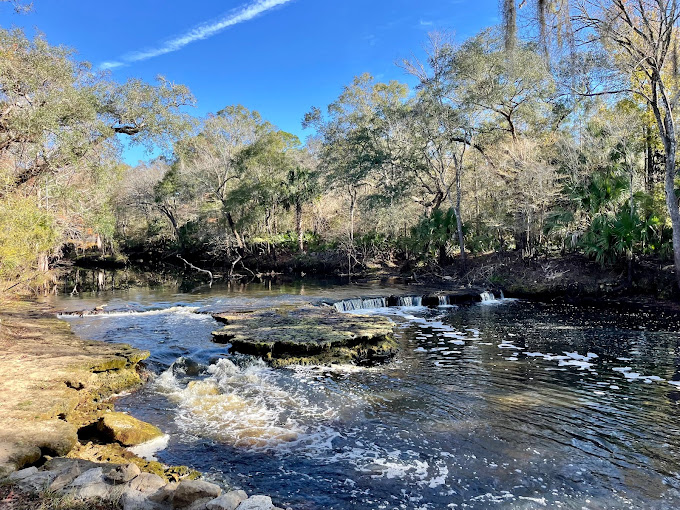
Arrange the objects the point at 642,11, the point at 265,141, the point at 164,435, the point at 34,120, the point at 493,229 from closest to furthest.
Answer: the point at 164,435
the point at 34,120
the point at 642,11
the point at 493,229
the point at 265,141

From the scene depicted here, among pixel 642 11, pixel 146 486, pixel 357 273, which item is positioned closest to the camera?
pixel 146 486

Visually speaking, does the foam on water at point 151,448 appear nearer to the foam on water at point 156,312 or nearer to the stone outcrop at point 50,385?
the stone outcrop at point 50,385

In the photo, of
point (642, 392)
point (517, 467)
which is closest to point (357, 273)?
point (642, 392)

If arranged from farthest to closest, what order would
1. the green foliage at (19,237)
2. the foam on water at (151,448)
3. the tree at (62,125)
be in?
the tree at (62,125), the green foliage at (19,237), the foam on water at (151,448)

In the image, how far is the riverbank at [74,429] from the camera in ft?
11.5

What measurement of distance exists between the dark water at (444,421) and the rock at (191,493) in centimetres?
97

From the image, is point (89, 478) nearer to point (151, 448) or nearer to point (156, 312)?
point (151, 448)

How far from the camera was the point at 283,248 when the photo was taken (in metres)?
34.3

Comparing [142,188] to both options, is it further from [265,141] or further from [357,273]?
[357,273]

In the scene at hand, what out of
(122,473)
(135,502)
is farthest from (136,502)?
(122,473)

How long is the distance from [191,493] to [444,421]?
12.5 ft

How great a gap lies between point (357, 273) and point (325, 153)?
8.68 metres

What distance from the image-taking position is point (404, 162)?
967 inches

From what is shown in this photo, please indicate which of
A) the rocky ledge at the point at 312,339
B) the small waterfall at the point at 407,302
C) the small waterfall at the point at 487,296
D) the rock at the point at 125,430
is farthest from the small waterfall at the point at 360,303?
the rock at the point at 125,430
